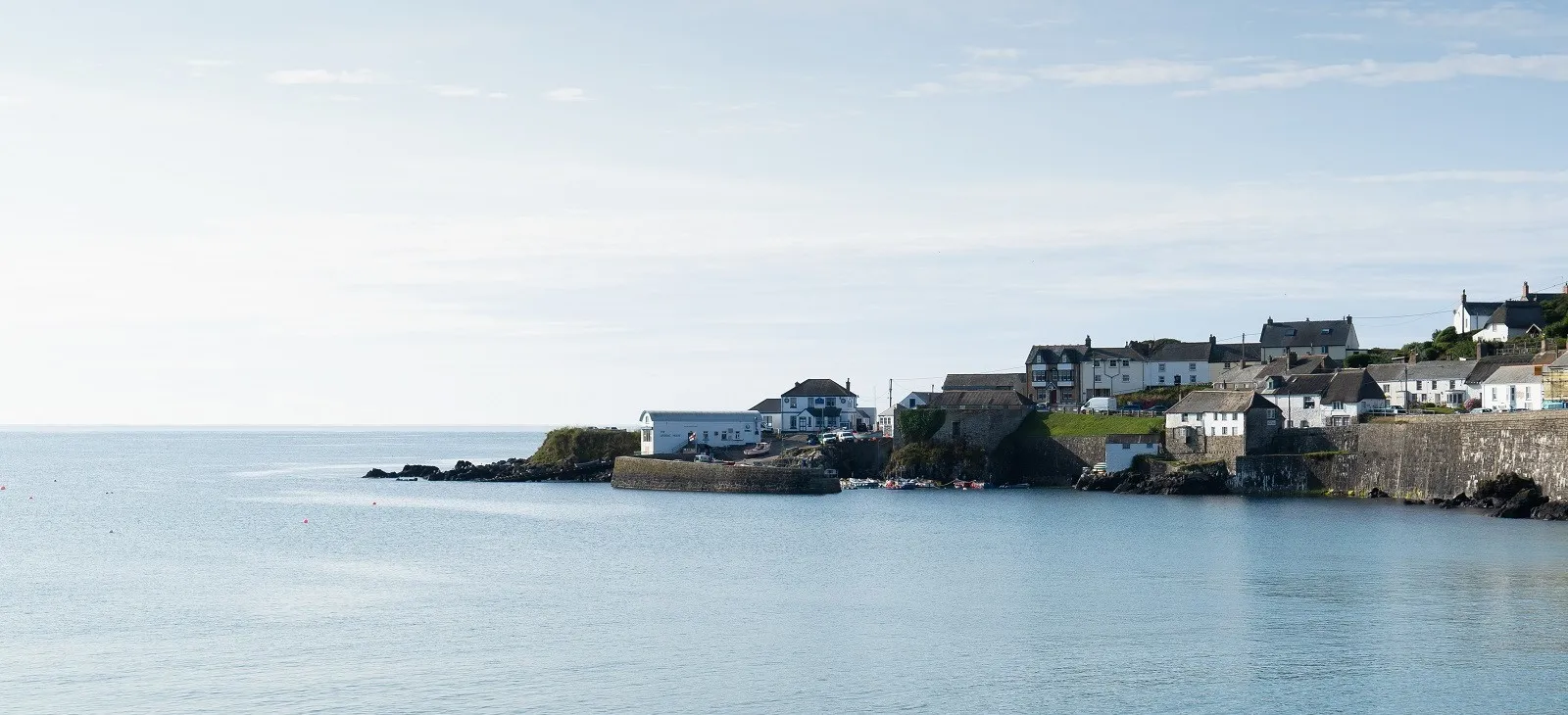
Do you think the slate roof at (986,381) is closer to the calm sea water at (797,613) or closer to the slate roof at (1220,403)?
the slate roof at (1220,403)

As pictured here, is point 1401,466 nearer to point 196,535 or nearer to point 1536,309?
point 1536,309

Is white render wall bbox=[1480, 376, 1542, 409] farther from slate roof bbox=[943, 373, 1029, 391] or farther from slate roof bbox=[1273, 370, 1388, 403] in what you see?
slate roof bbox=[943, 373, 1029, 391]

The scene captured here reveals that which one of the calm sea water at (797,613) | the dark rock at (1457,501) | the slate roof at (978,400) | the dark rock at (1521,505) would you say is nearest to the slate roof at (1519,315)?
the slate roof at (978,400)

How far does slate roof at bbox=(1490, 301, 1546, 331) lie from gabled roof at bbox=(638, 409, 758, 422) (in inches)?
1896

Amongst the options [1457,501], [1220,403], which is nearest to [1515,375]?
[1220,403]

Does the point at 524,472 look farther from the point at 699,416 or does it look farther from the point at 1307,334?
the point at 1307,334

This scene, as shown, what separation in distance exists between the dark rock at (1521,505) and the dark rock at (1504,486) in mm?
1329

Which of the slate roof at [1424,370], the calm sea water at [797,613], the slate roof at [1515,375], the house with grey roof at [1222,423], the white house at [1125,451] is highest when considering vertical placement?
the slate roof at [1424,370]

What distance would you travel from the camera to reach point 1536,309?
9575cm

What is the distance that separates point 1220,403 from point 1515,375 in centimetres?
1486

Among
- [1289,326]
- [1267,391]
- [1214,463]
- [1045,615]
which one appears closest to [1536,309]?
[1289,326]

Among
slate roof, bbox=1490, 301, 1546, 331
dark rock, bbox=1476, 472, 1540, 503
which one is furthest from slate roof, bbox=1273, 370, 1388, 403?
slate roof, bbox=1490, 301, 1546, 331

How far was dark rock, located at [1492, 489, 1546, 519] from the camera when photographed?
194ft

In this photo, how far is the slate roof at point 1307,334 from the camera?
338 feet
